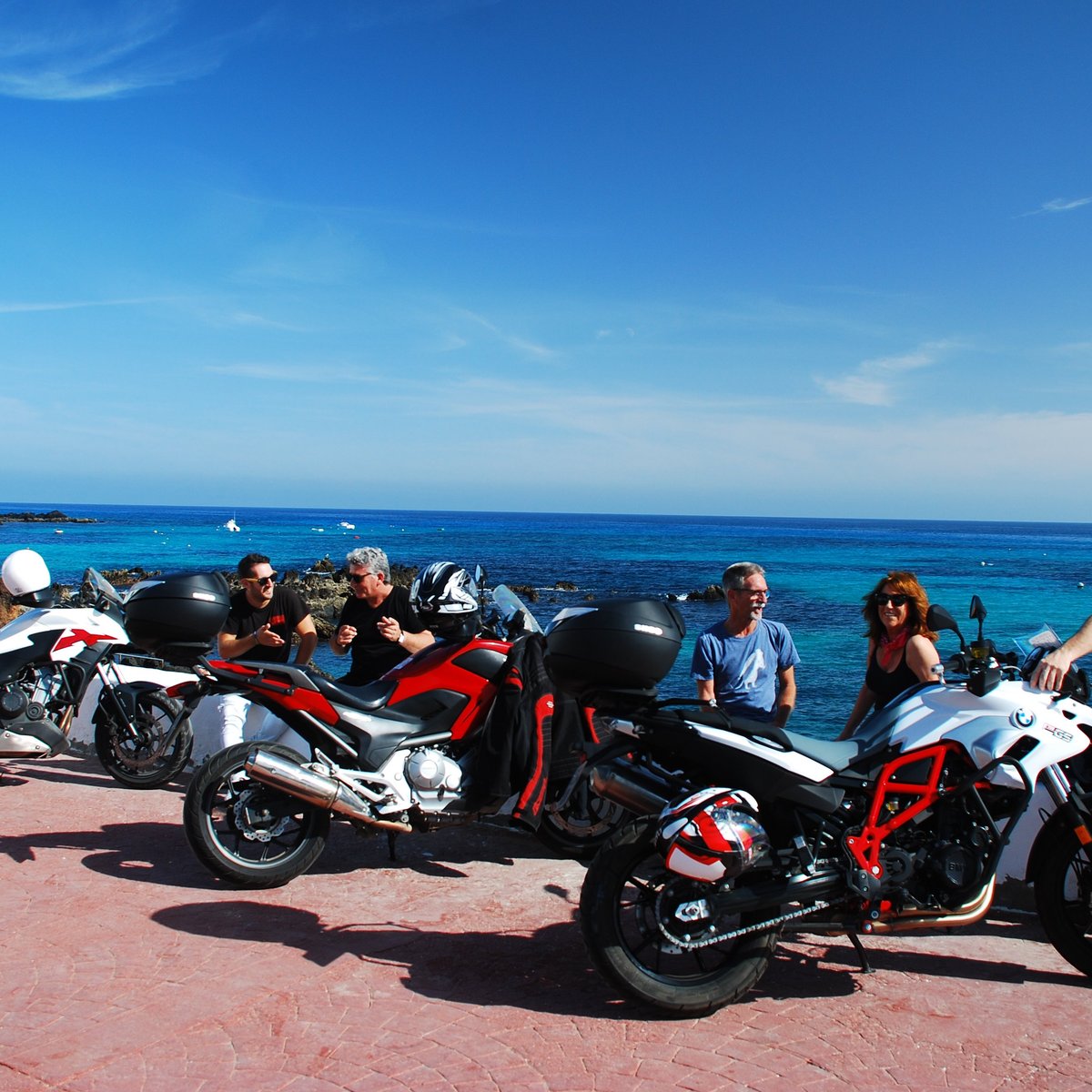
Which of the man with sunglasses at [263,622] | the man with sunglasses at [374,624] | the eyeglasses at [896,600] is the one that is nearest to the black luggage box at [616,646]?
the eyeglasses at [896,600]

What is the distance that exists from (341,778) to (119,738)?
2.96 m

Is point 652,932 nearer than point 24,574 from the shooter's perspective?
Yes

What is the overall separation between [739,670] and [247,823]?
272 centimetres

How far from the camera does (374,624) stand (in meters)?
6.91

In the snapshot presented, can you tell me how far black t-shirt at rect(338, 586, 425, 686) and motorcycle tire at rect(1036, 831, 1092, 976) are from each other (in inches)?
161

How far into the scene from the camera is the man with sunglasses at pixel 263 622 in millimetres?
7457

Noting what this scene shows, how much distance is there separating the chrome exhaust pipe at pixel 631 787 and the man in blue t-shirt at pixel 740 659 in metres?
1.92

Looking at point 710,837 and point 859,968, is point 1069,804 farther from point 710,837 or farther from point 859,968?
point 710,837

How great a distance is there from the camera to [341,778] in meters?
4.82

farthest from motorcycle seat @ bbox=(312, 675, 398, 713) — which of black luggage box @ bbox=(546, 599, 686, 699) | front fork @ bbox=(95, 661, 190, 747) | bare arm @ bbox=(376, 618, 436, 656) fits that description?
front fork @ bbox=(95, 661, 190, 747)

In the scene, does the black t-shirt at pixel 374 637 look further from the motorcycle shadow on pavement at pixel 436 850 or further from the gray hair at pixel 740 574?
the gray hair at pixel 740 574

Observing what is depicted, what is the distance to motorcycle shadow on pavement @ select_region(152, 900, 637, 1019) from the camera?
3799mm

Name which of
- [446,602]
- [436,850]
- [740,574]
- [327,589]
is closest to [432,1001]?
[436,850]

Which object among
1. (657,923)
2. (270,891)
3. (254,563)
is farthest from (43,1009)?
(254,563)
